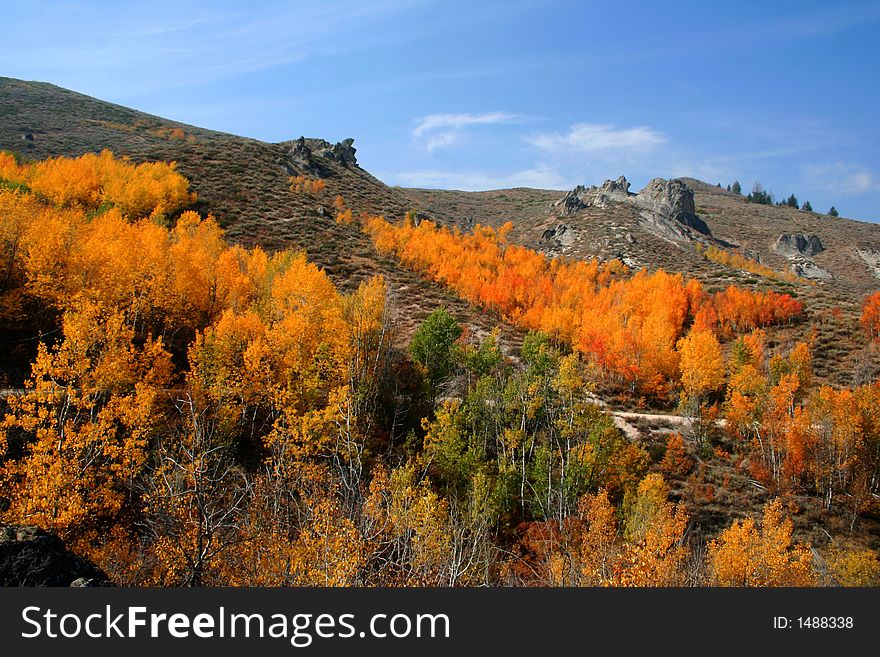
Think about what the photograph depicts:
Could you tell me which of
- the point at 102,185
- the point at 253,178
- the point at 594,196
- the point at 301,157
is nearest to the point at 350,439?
the point at 102,185

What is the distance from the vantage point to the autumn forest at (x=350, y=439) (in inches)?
751

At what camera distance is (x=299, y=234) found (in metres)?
84.6

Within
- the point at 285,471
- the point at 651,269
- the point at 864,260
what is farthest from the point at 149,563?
the point at 864,260

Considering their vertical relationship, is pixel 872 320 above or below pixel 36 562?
above

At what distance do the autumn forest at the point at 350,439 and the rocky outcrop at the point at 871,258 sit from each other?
114653 millimetres

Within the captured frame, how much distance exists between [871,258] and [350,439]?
18529 cm

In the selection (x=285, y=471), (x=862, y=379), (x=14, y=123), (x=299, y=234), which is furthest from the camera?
(x=14, y=123)

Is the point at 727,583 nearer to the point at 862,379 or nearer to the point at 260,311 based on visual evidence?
the point at 260,311

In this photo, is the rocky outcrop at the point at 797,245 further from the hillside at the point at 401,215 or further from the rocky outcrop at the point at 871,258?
the rocky outcrop at the point at 871,258

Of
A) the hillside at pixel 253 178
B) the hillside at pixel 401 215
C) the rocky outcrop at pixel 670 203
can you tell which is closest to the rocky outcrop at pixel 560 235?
the hillside at pixel 401 215

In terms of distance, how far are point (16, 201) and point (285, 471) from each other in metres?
31.3

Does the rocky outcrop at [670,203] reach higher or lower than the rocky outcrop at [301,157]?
higher

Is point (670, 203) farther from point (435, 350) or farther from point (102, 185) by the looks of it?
point (102, 185)

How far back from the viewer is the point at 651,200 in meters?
159
